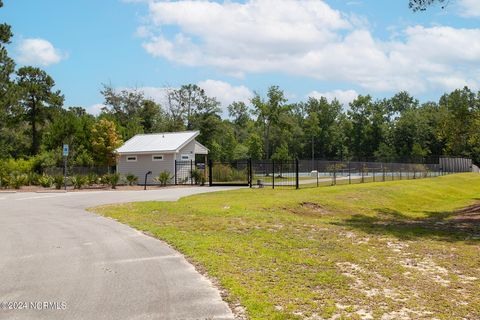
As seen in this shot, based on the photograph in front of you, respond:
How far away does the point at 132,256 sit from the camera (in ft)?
28.6

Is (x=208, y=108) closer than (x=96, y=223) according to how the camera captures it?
No

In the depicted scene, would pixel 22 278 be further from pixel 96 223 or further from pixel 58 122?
pixel 58 122

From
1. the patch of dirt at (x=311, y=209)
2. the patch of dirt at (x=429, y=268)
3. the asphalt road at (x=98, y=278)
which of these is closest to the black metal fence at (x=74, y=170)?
the patch of dirt at (x=311, y=209)

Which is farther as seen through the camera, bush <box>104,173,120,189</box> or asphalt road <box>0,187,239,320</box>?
bush <box>104,173,120,189</box>

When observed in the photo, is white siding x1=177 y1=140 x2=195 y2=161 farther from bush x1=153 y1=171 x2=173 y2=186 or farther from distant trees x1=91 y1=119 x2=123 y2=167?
distant trees x1=91 y1=119 x2=123 y2=167

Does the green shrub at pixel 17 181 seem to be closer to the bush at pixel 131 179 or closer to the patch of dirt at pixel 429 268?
the bush at pixel 131 179

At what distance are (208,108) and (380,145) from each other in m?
33.6

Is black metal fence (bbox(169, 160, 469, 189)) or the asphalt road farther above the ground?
black metal fence (bbox(169, 160, 469, 189))

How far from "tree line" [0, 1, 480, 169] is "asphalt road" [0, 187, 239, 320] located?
63.3 feet

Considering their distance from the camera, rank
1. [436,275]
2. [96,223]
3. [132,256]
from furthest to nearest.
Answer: [96,223] < [132,256] < [436,275]

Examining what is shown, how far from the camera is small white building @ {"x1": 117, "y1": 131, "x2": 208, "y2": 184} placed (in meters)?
35.9

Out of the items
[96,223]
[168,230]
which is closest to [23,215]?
[96,223]

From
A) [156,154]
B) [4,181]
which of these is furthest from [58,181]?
[156,154]

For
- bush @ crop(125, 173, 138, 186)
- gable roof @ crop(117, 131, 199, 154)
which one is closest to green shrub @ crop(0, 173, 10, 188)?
bush @ crop(125, 173, 138, 186)
